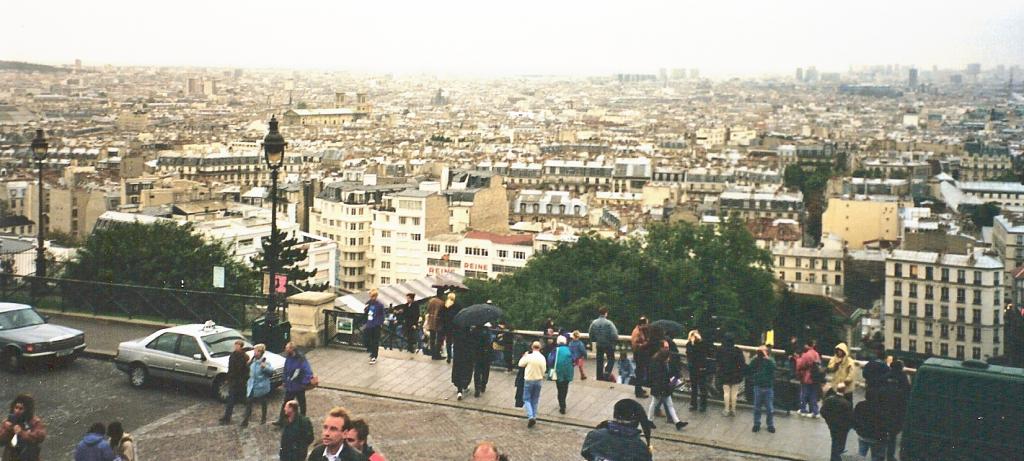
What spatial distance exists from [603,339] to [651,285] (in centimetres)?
2069

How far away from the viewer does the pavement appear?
1141cm

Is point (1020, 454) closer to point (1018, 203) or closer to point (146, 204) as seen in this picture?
point (146, 204)

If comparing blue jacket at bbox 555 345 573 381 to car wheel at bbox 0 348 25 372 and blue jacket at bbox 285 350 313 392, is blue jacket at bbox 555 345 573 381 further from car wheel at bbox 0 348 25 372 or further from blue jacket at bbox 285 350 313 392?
car wheel at bbox 0 348 25 372

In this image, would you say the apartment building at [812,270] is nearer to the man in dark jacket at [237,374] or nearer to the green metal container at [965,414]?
the green metal container at [965,414]

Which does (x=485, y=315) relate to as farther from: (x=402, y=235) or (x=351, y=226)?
(x=351, y=226)

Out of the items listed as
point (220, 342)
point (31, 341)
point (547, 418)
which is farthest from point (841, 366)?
point (31, 341)

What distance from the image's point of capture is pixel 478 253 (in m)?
64.2

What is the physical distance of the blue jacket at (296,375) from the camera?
11.4 meters

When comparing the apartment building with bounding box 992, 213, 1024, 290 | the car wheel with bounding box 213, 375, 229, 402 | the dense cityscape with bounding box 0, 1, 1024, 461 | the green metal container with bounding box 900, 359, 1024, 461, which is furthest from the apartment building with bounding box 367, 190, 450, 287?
the green metal container with bounding box 900, 359, 1024, 461

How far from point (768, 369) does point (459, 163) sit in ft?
370

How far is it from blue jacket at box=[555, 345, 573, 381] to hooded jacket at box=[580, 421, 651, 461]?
12.8ft

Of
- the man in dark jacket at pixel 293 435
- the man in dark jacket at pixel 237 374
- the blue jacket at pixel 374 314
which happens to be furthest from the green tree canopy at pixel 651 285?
the man in dark jacket at pixel 293 435

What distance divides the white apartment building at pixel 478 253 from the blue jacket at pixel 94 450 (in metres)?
52.4

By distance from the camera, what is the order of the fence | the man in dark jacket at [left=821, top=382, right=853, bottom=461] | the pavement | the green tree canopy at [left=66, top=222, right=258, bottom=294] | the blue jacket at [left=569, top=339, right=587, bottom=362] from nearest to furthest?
the man in dark jacket at [left=821, top=382, right=853, bottom=461], the pavement, the blue jacket at [left=569, top=339, right=587, bottom=362], the fence, the green tree canopy at [left=66, top=222, right=258, bottom=294]
